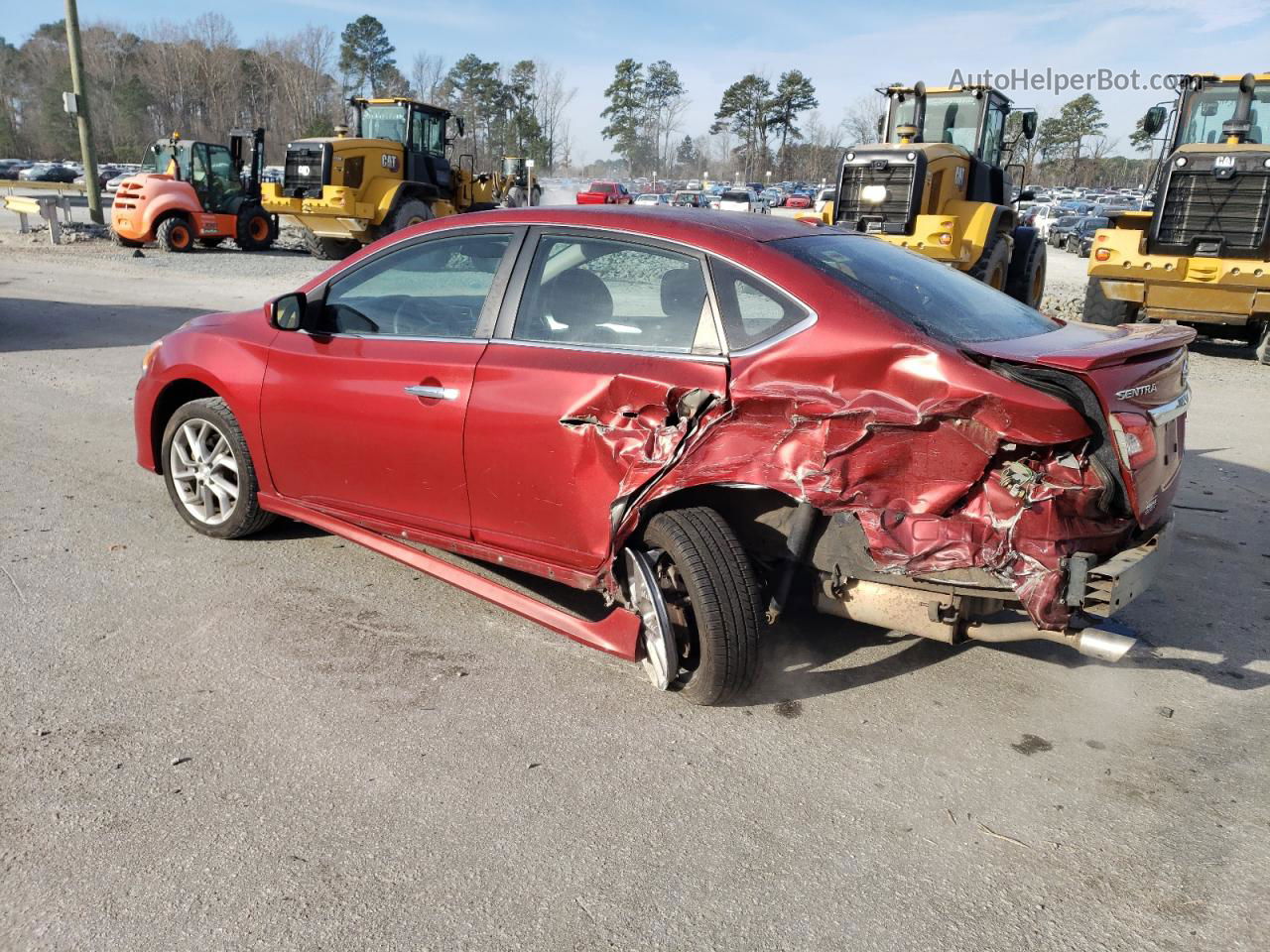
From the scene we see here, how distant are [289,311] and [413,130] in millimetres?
18275

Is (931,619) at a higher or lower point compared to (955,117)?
lower

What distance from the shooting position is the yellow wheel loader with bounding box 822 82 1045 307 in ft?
40.2

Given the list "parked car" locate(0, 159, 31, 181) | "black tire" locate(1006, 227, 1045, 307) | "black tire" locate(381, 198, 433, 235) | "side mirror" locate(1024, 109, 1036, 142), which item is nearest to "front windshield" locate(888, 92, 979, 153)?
"side mirror" locate(1024, 109, 1036, 142)

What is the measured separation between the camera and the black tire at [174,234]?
22.0m

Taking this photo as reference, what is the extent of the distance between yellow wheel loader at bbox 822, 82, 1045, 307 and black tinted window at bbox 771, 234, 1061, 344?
844cm

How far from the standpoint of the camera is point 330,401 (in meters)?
4.21

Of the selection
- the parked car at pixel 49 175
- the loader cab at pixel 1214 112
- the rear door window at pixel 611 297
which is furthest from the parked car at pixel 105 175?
the rear door window at pixel 611 297

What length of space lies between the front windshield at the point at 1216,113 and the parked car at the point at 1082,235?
71.0ft

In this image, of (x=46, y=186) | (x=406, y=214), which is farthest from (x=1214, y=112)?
(x=46, y=186)

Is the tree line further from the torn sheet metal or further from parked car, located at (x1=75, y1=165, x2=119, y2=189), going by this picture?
the torn sheet metal

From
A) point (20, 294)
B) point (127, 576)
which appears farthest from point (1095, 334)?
point (20, 294)

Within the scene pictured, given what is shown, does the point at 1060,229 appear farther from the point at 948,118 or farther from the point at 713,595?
the point at 713,595

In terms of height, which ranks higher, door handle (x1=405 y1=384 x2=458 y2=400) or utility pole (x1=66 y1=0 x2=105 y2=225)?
utility pole (x1=66 y1=0 x2=105 y2=225)

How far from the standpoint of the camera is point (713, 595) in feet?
10.7
